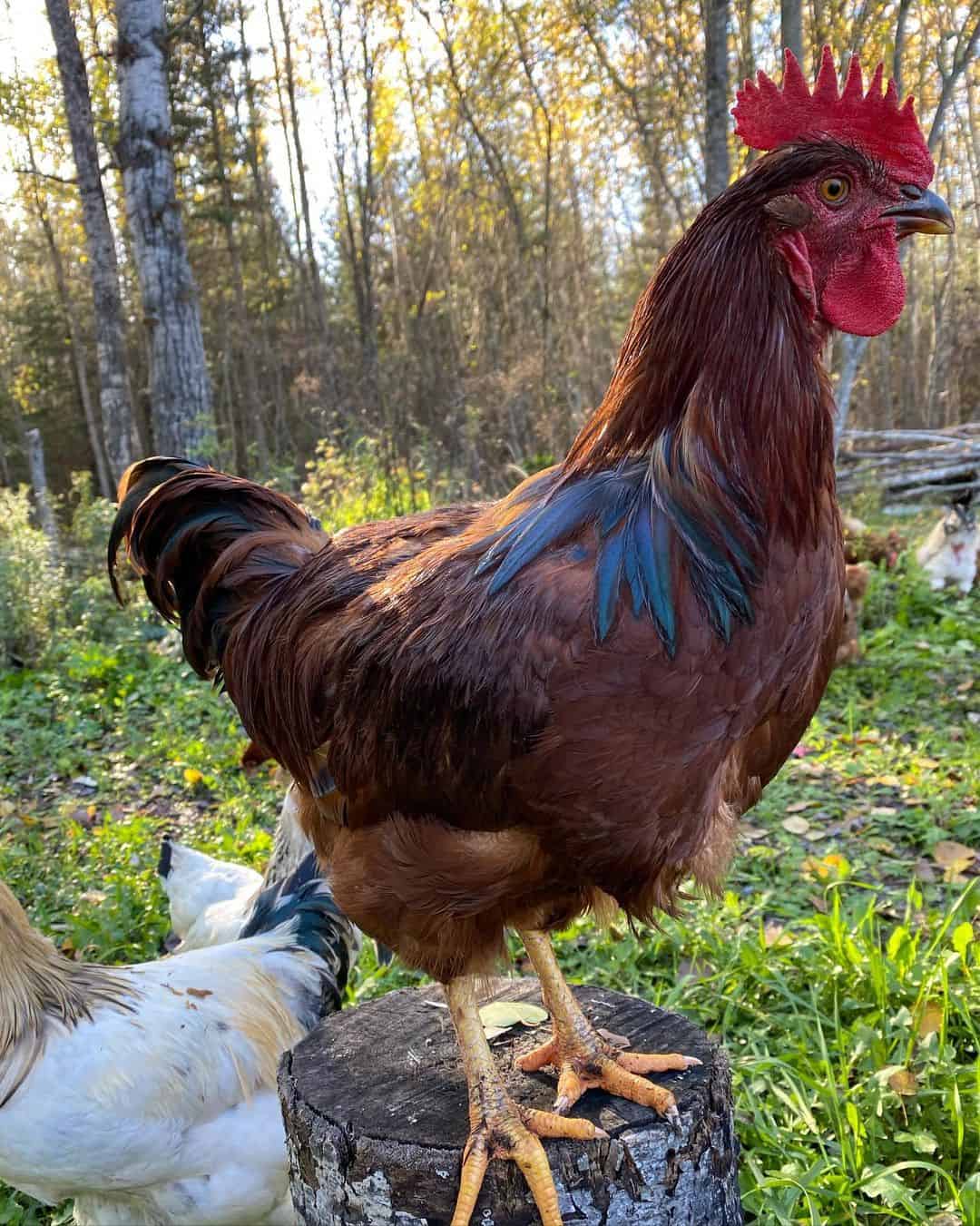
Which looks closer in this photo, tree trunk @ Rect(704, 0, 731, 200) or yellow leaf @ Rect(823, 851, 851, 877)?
yellow leaf @ Rect(823, 851, 851, 877)

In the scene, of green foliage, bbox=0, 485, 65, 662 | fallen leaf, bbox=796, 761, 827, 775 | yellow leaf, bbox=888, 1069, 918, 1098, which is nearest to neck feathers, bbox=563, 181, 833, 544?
yellow leaf, bbox=888, 1069, 918, 1098

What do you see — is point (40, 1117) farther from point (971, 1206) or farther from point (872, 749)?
point (872, 749)

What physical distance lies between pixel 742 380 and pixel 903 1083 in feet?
7.00

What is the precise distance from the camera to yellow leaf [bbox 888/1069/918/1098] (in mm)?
2506

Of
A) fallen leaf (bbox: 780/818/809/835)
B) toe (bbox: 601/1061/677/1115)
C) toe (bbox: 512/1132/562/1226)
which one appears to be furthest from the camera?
fallen leaf (bbox: 780/818/809/835)

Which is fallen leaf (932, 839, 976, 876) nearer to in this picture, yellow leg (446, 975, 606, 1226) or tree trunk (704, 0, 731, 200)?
yellow leg (446, 975, 606, 1226)

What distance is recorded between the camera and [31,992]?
2361 millimetres

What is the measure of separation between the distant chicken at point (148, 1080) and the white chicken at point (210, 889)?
0.53 m

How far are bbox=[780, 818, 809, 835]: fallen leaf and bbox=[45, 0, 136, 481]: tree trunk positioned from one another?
8127 mm

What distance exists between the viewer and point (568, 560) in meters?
1.57

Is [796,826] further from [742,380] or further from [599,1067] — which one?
[742,380]

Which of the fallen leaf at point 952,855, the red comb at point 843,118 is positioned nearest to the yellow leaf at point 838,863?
the fallen leaf at point 952,855

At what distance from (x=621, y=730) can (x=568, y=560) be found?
0.32 metres

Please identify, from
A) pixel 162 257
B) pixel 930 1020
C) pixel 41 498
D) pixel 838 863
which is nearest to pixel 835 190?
pixel 930 1020
